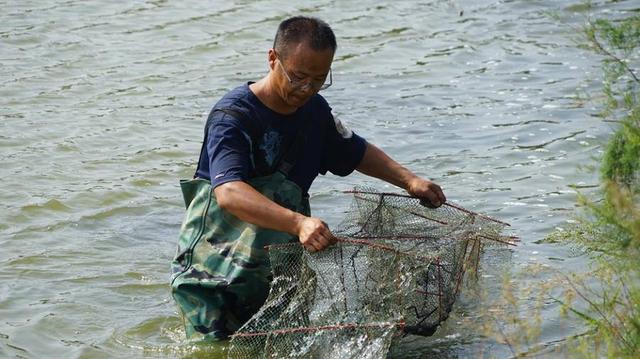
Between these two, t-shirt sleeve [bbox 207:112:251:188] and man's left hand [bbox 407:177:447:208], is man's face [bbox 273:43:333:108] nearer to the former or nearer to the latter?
t-shirt sleeve [bbox 207:112:251:188]

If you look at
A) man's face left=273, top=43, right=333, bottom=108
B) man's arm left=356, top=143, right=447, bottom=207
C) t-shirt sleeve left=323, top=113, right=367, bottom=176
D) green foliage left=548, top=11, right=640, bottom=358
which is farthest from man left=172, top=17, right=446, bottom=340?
green foliage left=548, top=11, right=640, bottom=358

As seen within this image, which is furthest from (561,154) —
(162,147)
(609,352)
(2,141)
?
(609,352)

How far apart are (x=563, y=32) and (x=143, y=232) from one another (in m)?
6.73

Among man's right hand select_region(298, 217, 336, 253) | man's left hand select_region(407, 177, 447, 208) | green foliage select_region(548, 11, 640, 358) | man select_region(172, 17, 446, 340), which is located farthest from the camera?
man's left hand select_region(407, 177, 447, 208)

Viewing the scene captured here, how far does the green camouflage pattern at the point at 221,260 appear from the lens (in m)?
6.00

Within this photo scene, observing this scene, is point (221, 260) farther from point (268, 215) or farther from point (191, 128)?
point (191, 128)

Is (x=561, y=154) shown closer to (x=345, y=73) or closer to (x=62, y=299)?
(x=345, y=73)

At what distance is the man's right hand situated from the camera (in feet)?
18.0

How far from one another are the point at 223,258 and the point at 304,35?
112 centimetres

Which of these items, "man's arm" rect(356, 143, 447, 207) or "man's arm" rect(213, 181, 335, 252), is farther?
"man's arm" rect(356, 143, 447, 207)

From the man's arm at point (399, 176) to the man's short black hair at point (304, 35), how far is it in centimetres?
93

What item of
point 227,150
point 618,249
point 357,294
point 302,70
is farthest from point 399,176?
point 618,249

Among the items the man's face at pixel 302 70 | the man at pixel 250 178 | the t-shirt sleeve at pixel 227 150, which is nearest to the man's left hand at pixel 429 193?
the man at pixel 250 178

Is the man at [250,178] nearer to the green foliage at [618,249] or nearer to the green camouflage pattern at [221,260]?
the green camouflage pattern at [221,260]
